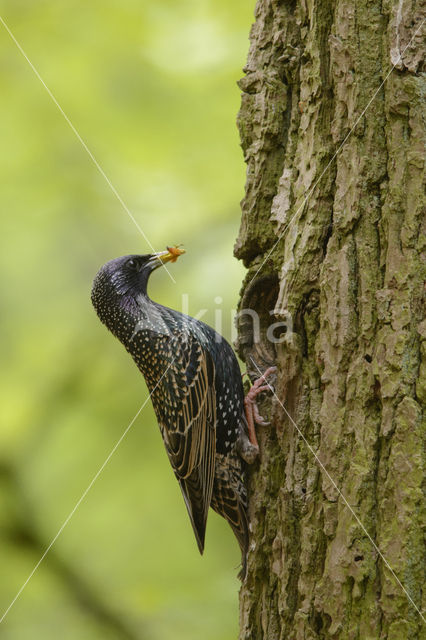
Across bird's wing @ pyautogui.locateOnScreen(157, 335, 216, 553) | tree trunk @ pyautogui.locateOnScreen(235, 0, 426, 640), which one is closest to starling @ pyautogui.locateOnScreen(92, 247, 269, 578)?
bird's wing @ pyautogui.locateOnScreen(157, 335, 216, 553)

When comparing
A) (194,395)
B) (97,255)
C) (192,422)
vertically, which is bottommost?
(192,422)

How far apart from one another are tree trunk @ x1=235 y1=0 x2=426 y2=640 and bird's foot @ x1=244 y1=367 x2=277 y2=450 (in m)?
0.10

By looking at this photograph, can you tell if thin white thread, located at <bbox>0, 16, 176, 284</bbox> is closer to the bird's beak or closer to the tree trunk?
the bird's beak

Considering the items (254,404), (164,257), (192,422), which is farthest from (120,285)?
(254,404)

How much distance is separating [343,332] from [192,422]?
3.61 feet

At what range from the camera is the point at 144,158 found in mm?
3867

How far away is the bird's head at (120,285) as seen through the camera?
10.6 feet

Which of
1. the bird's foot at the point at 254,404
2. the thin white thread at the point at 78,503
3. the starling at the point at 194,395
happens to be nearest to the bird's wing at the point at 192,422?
the starling at the point at 194,395

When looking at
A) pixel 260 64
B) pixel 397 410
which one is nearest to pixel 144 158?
pixel 260 64

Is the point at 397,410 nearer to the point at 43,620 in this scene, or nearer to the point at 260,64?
the point at 260,64

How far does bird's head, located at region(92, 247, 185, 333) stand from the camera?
3.23 m

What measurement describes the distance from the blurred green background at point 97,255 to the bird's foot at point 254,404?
1146mm

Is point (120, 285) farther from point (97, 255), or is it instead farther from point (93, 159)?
point (93, 159)

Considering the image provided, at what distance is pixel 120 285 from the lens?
3248mm
